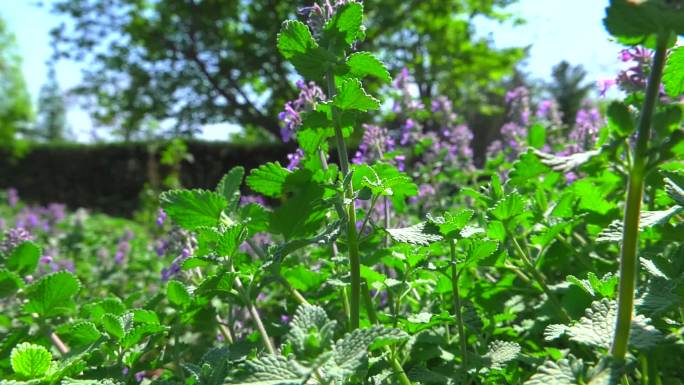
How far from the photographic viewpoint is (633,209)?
0.85 m

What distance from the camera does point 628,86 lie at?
1857 mm

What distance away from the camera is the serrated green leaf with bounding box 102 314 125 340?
4.14 ft

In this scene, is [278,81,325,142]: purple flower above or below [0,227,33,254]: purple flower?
above

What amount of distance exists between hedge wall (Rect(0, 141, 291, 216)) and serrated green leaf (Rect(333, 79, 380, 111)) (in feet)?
53.3

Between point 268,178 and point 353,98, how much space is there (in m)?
0.32

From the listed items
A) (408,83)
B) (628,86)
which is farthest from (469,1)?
(628,86)

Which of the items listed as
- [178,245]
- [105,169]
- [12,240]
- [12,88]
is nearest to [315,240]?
[178,245]

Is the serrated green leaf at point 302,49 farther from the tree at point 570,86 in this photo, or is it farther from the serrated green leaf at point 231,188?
the tree at point 570,86

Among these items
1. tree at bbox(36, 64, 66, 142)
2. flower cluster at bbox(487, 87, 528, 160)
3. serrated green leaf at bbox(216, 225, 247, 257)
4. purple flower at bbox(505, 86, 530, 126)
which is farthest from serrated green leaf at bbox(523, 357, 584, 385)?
tree at bbox(36, 64, 66, 142)

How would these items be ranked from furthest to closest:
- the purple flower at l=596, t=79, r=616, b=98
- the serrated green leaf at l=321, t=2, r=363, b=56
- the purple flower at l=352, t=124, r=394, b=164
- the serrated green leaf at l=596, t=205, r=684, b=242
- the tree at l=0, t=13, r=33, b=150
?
1. the tree at l=0, t=13, r=33, b=150
2. the purple flower at l=352, t=124, r=394, b=164
3. the purple flower at l=596, t=79, r=616, b=98
4. the serrated green leaf at l=321, t=2, r=363, b=56
5. the serrated green leaf at l=596, t=205, r=684, b=242

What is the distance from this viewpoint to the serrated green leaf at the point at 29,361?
1.17m

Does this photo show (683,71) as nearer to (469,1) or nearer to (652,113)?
(652,113)

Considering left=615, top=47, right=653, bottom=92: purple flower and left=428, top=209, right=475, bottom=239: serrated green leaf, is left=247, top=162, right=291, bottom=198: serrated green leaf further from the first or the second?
left=615, top=47, right=653, bottom=92: purple flower

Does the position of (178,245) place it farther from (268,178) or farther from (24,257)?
(268,178)
